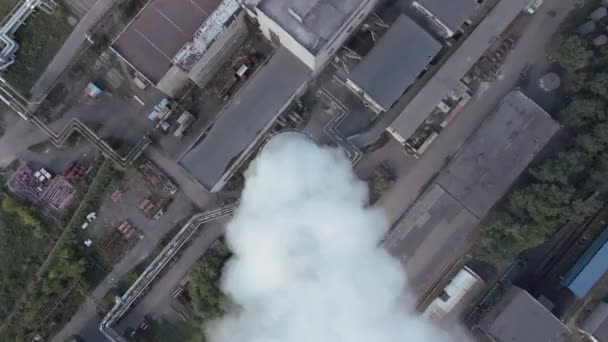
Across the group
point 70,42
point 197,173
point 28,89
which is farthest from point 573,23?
point 28,89

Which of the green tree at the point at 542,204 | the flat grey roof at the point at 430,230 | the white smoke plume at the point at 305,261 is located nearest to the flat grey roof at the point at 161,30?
the white smoke plume at the point at 305,261

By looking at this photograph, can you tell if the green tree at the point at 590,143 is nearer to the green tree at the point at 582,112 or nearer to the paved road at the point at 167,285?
the green tree at the point at 582,112

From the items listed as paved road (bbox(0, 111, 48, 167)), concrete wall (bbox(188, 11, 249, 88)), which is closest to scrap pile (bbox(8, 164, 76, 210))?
paved road (bbox(0, 111, 48, 167))

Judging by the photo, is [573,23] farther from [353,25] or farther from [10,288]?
[10,288]

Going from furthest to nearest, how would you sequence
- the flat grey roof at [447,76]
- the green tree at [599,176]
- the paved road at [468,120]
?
1. the paved road at [468,120]
2. the flat grey roof at [447,76]
3. the green tree at [599,176]

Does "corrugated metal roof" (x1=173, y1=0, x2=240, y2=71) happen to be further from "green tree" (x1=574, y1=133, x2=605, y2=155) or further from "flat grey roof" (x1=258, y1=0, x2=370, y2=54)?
"green tree" (x1=574, y1=133, x2=605, y2=155)

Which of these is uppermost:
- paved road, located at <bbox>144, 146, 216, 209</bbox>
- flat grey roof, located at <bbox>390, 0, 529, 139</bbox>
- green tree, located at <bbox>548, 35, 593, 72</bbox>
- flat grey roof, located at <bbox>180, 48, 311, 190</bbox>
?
green tree, located at <bbox>548, 35, 593, 72</bbox>
